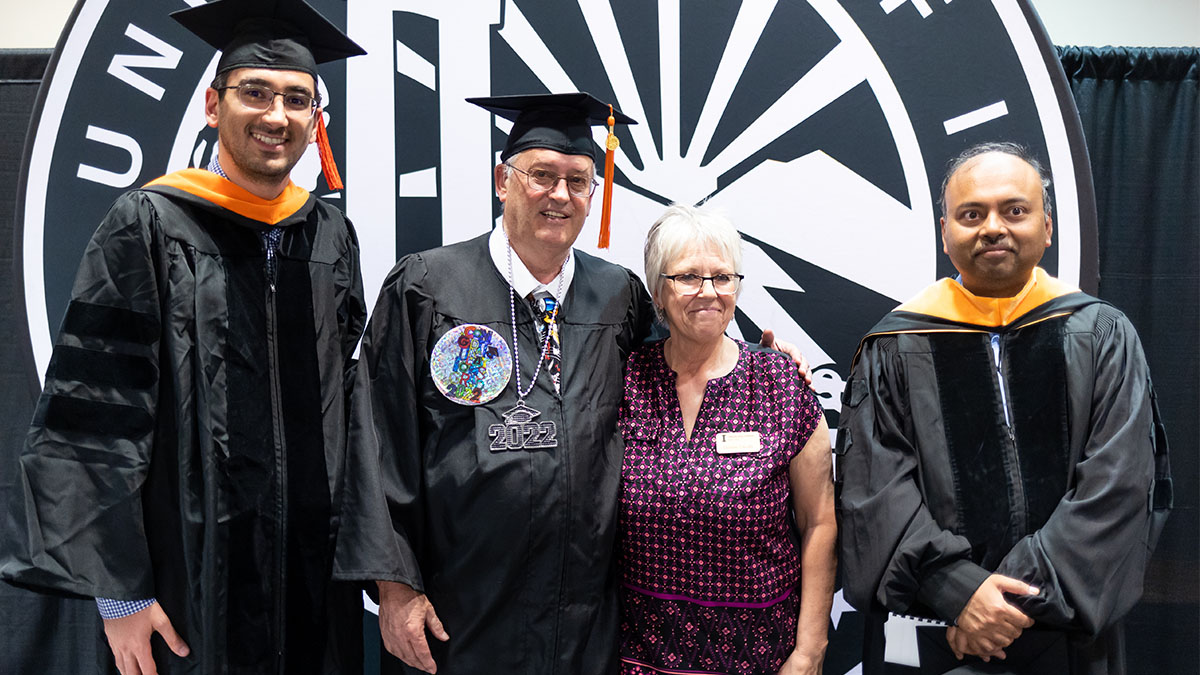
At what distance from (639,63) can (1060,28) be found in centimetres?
137

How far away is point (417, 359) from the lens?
2.01 meters

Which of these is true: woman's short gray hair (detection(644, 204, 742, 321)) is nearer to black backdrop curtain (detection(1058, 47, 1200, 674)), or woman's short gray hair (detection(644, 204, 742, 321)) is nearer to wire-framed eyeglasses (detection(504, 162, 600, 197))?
wire-framed eyeglasses (detection(504, 162, 600, 197))

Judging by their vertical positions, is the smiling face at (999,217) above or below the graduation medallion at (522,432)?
above

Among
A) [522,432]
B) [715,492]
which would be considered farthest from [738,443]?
[522,432]

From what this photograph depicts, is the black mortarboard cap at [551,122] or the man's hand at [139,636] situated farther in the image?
the black mortarboard cap at [551,122]

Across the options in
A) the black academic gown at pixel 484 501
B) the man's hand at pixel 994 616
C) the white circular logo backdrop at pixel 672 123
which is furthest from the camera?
the white circular logo backdrop at pixel 672 123

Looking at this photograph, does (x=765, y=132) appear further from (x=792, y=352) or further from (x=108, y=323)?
(x=108, y=323)

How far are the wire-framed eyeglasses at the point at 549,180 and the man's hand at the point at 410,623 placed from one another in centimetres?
93

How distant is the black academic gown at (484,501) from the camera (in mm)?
1930

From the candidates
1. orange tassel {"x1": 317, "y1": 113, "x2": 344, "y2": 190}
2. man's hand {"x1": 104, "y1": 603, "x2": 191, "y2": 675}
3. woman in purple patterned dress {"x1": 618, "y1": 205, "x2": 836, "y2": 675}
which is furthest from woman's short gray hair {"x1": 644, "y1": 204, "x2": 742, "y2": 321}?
man's hand {"x1": 104, "y1": 603, "x2": 191, "y2": 675}

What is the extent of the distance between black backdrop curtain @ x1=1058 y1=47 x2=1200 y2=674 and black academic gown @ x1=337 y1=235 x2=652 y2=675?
1784mm

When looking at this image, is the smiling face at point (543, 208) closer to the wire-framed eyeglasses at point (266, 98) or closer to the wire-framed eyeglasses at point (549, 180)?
the wire-framed eyeglasses at point (549, 180)

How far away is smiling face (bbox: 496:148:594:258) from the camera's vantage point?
2066mm

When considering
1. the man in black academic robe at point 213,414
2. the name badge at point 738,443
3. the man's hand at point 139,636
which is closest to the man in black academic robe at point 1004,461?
the name badge at point 738,443
